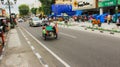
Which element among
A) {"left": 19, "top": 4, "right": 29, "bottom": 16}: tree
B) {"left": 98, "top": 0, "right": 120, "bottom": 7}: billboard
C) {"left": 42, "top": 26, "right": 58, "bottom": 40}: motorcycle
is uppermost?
{"left": 19, "top": 4, "right": 29, "bottom": 16}: tree

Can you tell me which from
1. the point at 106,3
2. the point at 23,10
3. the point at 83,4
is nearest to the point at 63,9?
the point at 83,4

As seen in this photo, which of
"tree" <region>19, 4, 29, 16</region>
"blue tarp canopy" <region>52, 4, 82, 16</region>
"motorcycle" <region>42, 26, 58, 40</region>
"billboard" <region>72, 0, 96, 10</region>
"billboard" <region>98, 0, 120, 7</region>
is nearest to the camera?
"motorcycle" <region>42, 26, 58, 40</region>

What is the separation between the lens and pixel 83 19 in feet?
163

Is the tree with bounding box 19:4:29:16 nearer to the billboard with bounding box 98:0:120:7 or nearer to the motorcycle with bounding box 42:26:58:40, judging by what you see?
the billboard with bounding box 98:0:120:7

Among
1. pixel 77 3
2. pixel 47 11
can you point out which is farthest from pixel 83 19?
pixel 47 11

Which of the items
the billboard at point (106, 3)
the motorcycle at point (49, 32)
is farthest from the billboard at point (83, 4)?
the motorcycle at point (49, 32)

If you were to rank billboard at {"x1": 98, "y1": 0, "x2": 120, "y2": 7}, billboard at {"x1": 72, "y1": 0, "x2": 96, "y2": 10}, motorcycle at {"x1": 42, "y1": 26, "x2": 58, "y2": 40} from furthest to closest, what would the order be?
billboard at {"x1": 72, "y1": 0, "x2": 96, "y2": 10} < billboard at {"x1": 98, "y1": 0, "x2": 120, "y2": 7} < motorcycle at {"x1": 42, "y1": 26, "x2": 58, "y2": 40}

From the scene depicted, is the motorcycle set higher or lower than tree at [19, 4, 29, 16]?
lower

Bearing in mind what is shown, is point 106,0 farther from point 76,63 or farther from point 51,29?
point 76,63

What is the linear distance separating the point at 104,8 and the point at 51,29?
29.7m

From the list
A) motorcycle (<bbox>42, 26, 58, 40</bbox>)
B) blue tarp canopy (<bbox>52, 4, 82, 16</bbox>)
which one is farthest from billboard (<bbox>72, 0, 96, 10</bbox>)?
motorcycle (<bbox>42, 26, 58, 40</bbox>)

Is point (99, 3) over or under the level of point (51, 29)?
over

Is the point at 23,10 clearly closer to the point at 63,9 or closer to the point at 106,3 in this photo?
the point at 63,9

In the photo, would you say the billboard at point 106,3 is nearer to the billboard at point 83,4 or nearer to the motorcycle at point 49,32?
the billboard at point 83,4
